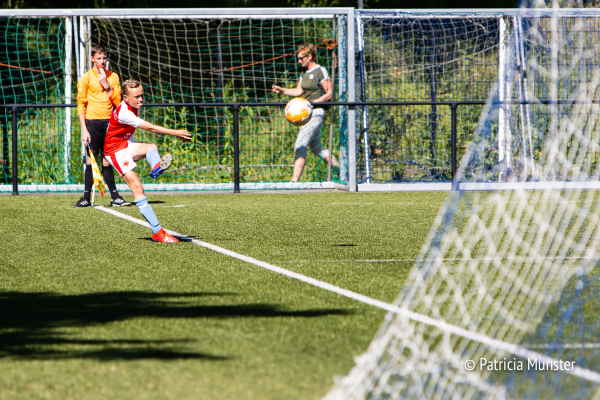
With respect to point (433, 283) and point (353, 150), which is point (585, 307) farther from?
point (353, 150)

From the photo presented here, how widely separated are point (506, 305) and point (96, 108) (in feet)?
23.4

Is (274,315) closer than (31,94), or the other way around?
(274,315)

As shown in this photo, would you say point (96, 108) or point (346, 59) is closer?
point (96, 108)

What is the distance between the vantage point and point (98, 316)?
13.3 ft

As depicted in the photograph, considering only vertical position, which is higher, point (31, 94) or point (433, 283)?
point (31, 94)

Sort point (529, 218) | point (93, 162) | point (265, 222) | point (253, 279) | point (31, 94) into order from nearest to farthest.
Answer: point (253, 279) → point (529, 218) → point (265, 222) → point (93, 162) → point (31, 94)

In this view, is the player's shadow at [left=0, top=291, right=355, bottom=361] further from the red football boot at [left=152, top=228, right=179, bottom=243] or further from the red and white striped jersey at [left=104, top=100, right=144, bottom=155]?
the red and white striped jersey at [left=104, top=100, right=144, bottom=155]

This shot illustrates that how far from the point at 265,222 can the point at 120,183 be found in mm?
5874

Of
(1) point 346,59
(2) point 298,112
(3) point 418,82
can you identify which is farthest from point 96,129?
(3) point 418,82

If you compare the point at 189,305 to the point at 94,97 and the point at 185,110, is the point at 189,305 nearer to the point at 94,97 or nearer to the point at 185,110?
the point at 94,97

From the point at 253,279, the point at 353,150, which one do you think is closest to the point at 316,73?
the point at 353,150

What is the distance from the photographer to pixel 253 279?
Answer: 508cm

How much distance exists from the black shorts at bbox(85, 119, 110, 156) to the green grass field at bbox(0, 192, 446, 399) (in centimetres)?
170

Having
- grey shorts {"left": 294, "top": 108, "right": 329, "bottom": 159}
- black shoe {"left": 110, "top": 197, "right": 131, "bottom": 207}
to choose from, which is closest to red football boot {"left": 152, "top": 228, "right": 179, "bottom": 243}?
black shoe {"left": 110, "top": 197, "right": 131, "bottom": 207}
